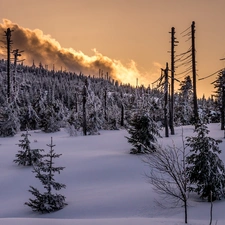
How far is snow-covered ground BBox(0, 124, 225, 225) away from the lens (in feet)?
27.9

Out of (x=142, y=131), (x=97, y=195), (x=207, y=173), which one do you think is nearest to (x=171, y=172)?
(x=207, y=173)

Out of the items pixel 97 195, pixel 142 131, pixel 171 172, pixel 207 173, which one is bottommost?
pixel 97 195

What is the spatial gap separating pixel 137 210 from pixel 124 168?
5.75 metres

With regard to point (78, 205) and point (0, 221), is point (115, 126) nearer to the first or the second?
point (78, 205)

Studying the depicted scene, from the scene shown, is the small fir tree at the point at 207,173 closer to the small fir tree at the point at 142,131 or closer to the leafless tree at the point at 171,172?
the leafless tree at the point at 171,172

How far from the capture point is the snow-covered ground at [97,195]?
27.9 feet

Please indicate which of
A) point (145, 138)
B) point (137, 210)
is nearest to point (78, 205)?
point (137, 210)

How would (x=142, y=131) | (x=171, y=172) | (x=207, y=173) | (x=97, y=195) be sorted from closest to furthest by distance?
(x=171, y=172) → (x=207, y=173) → (x=97, y=195) → (x=142, y=131)

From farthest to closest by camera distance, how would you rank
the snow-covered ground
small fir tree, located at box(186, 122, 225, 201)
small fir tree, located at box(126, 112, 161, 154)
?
small fir tree, located at box(126, 112, 161, 154) < small fir tree, located at box(186, 122, 225, 201) < the snow-covered ground

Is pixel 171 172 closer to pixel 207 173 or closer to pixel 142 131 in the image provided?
pixel 207 173

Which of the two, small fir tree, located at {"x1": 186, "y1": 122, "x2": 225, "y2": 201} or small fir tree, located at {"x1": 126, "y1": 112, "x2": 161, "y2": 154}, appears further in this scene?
small fir tree, located at {"x1": 126, "y1": 112, "x2": 161, "y2": 154}

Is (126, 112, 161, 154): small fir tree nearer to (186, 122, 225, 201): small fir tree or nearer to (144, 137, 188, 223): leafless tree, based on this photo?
(144, 137, 188, 223): leafless tree

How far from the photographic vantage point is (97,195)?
12.1 meters

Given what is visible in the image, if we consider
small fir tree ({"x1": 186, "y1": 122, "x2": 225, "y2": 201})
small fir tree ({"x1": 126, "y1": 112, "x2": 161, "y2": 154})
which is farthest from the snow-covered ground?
small fir tree ({"x1": 126, "y1": 112, "x2": 161, "y2": 154})
